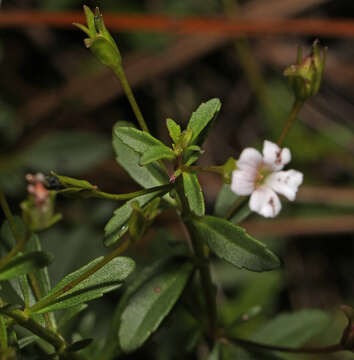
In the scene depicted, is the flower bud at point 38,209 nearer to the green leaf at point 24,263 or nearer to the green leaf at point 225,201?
the green leaf at point 24,263

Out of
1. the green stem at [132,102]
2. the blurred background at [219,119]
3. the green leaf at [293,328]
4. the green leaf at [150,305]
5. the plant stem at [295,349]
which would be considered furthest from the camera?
the blurred background at [219,119]

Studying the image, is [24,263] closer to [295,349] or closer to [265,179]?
[265,179]

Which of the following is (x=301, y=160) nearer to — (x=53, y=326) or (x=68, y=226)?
(x=68, y=226)

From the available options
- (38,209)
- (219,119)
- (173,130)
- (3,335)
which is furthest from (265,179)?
(219,119)

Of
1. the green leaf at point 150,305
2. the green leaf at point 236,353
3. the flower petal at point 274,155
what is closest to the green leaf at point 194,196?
the flower petal at point 274,155

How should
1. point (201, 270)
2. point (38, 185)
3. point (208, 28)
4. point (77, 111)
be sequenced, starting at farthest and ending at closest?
point (77, 111)
point (208, 28)
point (201, 270)
point (38, 185)

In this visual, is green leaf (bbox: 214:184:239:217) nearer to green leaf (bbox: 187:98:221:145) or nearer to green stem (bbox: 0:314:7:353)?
green leaf (bbox: 187:98:221:145)

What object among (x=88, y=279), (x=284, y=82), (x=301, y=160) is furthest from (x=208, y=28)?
(x=88, y=279)
